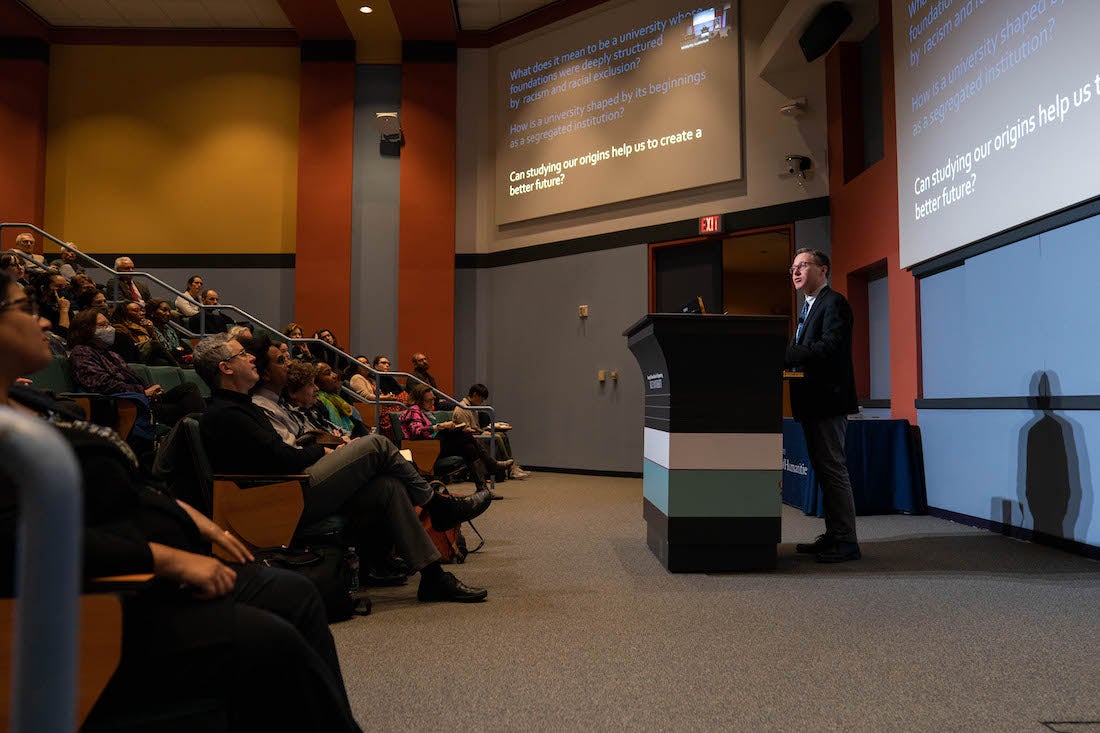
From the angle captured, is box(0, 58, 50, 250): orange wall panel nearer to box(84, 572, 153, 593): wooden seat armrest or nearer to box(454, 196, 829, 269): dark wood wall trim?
box(454, 196, 829, 269): dark wood wall trim

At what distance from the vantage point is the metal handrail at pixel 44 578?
0.68m

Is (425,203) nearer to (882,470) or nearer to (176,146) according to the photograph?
(176,146)

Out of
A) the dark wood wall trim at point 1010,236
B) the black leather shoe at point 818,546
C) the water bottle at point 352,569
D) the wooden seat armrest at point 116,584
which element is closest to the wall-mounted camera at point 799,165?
the dark wood wall trim at point 1010,236

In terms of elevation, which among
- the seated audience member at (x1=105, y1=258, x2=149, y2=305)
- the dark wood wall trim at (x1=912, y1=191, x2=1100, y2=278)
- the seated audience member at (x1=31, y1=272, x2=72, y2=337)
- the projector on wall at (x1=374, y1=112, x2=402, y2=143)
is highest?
the projector on wall at (x1=374, y1=112, x2=402, y2=143)

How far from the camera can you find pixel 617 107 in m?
8.51

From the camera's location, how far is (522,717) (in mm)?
1883

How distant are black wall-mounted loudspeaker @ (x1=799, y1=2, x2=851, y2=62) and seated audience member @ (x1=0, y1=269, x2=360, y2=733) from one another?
6459 millimetres

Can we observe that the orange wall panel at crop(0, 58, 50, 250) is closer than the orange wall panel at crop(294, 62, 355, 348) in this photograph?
Yes

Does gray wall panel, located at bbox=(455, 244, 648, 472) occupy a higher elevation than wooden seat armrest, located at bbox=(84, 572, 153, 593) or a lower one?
higher

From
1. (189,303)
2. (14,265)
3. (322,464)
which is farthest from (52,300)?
(322,464)

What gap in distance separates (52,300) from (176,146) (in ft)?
15.0

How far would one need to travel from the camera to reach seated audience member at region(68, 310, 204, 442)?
450 cm

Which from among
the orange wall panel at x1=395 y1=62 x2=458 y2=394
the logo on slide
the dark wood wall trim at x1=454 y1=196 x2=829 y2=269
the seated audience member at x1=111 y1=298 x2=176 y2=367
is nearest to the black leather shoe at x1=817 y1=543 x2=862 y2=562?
the dark wood wall trim at x1=454 y1=196 x2=829 y2=269

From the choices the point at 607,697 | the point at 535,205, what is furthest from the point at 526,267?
the point at 607,697
